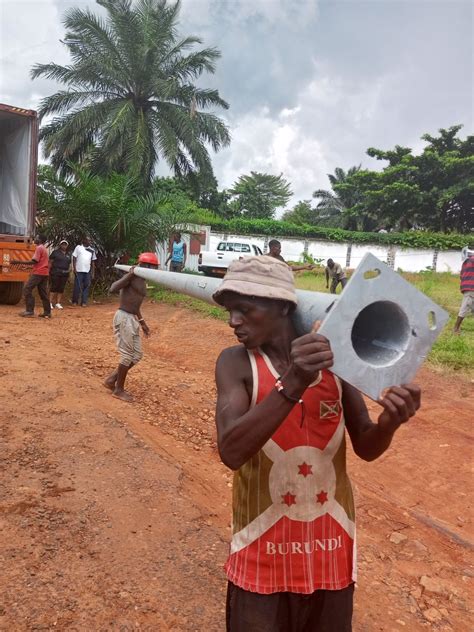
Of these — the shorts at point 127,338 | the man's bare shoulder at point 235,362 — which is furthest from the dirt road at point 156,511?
the man's bare shoulder at point 235,362

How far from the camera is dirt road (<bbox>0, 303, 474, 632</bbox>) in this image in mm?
2424

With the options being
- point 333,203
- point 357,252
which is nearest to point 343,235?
point 357,252

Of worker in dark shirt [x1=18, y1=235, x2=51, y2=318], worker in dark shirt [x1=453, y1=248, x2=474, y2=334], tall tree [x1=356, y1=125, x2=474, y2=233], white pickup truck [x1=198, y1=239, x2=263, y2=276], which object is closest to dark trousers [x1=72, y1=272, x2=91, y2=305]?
worker in dark shirt [x1=18, y1=235, x2=51, y2=318]

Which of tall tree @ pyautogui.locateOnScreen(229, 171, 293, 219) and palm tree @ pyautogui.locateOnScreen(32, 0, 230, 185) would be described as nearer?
palm tree @ pyautogui.locateOnScreen(32, 0, 230, 185)

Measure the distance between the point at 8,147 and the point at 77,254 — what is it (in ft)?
8.09

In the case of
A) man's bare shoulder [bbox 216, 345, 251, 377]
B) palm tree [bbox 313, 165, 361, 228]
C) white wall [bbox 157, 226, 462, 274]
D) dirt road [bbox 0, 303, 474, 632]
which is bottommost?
dirt road [bbox 0, 303, 474, 632]

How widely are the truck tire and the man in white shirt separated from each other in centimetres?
121

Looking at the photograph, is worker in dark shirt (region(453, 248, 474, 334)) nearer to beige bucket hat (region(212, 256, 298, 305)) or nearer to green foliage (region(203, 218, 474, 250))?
beige bucket hat (region(212, 256, 298, 305))

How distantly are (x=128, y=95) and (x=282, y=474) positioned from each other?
2080 centimetres

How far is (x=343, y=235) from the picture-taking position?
1153 inches

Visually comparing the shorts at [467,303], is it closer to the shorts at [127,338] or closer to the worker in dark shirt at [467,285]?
the worker in dark shirt at [467,285]

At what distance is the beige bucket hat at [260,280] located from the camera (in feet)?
4.08

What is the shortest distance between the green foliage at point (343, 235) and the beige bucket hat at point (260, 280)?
25913 mm

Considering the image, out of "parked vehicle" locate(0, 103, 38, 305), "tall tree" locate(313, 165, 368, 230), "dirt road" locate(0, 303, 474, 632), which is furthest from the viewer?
"tall tree" locate(313, 165, 368, 230)
